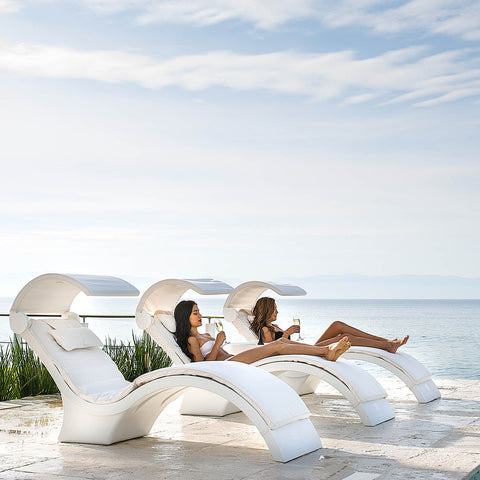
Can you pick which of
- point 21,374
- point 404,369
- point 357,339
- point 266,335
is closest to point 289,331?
point 266,335

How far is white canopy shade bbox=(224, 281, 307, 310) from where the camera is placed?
8234 millimetres

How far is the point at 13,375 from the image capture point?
Result: 7.82 metres

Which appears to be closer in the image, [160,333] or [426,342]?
[160,333]

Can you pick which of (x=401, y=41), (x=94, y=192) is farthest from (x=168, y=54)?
(x=94, y=192)

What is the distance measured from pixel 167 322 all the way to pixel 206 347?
43 centimetres

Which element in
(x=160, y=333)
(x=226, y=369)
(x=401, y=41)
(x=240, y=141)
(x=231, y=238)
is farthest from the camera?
(x=231, y=238)

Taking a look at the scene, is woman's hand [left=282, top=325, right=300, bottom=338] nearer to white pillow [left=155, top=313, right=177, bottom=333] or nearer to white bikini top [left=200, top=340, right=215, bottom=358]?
white bikini top [left=200, top=340, right=215, bottom=358]

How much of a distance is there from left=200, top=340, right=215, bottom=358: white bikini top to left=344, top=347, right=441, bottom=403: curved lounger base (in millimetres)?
1754

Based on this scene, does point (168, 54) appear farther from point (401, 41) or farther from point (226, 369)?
point (226, 369)

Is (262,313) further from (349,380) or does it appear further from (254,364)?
(349,380)

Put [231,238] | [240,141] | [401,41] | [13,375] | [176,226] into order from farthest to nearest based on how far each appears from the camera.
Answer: [176,226] < [231,238] < [240,141] < [401,41] < [13,375]

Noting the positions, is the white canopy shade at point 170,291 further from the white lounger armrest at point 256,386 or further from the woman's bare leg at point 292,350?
the white lounger armrest at point 256,386

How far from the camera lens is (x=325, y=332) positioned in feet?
26.3

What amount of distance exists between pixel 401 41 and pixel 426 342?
2341 centimetres
